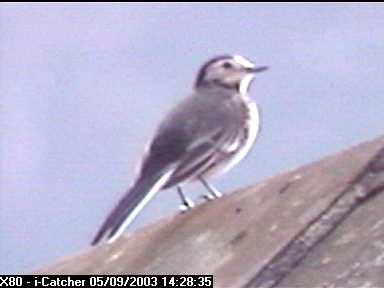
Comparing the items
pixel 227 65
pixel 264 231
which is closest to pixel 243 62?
pixel 227 65

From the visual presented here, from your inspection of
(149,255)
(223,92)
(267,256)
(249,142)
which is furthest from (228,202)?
(223,92)

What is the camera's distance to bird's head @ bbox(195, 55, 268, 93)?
10.1m

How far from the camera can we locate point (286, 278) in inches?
222

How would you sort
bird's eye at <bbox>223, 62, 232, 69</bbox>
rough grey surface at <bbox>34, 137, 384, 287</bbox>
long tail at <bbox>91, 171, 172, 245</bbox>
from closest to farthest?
rough grey surface at <bbox>34, 137, 384, 287</bbox> < long tail at <bbox>91, 171, 172, 245</bbox> < bird's eye at <bbox>223, 62, 232, 69</bbox>

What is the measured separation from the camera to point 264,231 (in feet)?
20.6

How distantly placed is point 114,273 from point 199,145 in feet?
6.74

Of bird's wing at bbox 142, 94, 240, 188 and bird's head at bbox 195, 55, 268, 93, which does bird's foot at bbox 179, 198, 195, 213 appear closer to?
bird's wing at bbox 142, 94, 240, 188

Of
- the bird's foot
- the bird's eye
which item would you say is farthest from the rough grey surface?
the bird's eye

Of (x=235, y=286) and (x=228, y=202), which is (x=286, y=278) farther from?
(x=228, y=202)

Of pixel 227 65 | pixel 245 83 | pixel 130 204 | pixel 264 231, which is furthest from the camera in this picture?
pixel 227 65

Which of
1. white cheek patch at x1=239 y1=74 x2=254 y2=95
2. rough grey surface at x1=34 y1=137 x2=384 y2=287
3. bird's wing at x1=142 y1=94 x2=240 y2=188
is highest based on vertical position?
rough grey surface at x1=34 y1=137 x2=384 y2=287

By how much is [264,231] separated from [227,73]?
13.5 feet

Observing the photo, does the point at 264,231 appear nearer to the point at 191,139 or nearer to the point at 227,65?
the point at 191,139

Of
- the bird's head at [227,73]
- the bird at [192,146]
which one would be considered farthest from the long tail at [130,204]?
the bird's head at [227,73]
